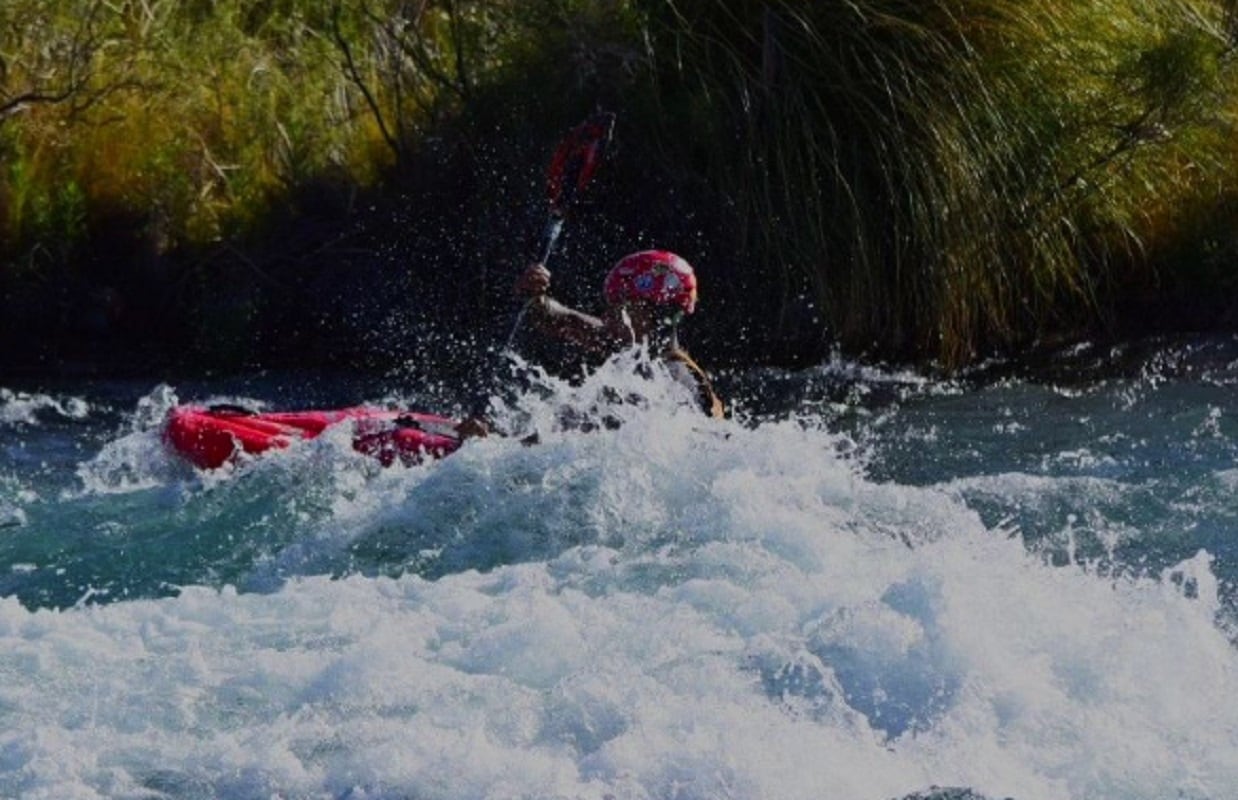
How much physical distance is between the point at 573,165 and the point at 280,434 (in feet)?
6.56

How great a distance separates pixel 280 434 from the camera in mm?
9430

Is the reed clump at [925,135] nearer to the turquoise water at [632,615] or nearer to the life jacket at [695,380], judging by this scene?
the turquoise water at [632,615]

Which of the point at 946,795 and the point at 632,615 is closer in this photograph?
the point at 946,795

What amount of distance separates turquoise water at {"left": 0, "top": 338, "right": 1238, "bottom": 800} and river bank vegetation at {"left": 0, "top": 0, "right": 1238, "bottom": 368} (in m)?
1.52

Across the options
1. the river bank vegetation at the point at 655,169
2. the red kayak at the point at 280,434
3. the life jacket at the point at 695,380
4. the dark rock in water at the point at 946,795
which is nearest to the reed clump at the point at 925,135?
the river bank vegetation at the point at 655,169

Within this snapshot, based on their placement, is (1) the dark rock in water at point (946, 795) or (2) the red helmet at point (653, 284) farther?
(2) the red helmet at point (653, 284)

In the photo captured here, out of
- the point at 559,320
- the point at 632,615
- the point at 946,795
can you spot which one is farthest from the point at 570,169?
the point at 946,795

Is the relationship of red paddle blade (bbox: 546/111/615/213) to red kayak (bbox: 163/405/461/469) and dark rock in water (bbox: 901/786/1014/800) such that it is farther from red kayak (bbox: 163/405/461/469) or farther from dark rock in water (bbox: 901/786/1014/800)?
dark rock in water (bbox: 901/786/1014/800)

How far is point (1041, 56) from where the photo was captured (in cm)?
1152

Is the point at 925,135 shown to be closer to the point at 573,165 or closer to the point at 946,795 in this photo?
the point at 573,165

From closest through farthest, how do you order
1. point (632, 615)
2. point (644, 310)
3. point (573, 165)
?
point (632, 615), point (644, 310), point (573, 165)

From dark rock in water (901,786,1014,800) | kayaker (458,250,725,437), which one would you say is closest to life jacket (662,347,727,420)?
kayaker (458,250,725,437)

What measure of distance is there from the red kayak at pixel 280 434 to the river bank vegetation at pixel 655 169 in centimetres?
248

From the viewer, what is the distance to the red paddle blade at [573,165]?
10422mm
